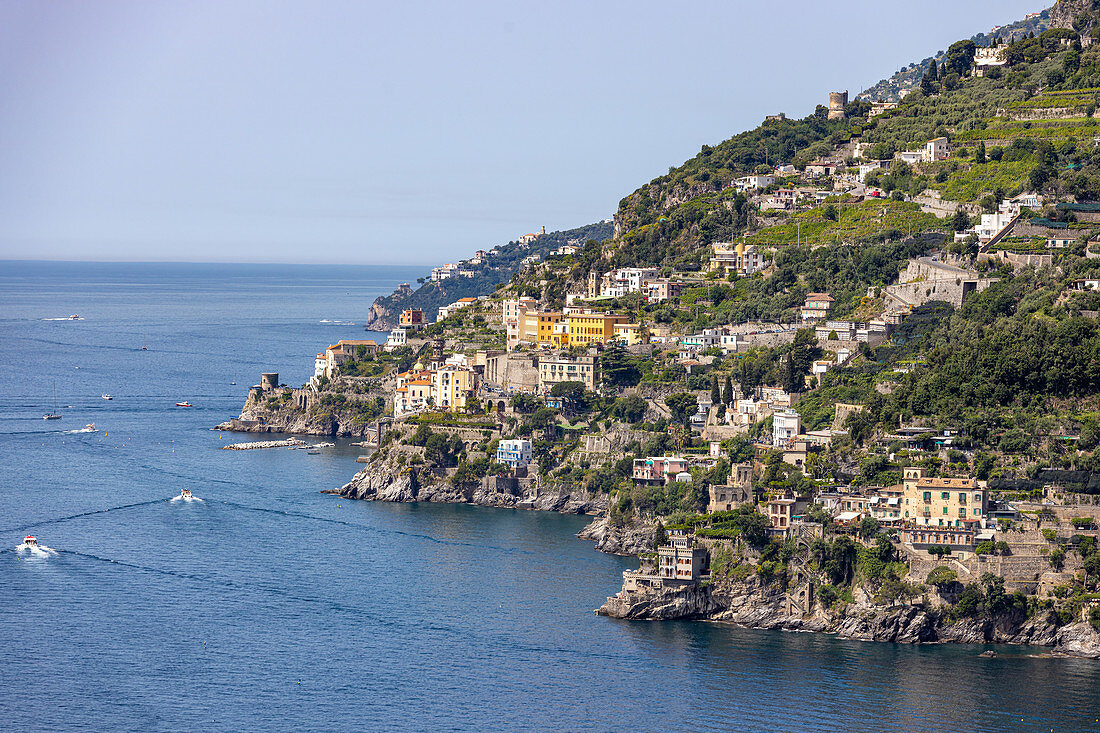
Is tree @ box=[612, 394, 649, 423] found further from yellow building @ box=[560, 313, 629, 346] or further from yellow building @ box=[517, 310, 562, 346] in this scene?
yellow building @ box=[517, 310, 562, 346]

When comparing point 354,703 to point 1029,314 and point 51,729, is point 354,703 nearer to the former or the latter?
point 51,729

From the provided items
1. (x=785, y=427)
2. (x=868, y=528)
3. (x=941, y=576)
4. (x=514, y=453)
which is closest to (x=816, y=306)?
(x=785, y=427)

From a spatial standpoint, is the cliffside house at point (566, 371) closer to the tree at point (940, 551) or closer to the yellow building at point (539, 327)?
the yellow building at point (539, 327)

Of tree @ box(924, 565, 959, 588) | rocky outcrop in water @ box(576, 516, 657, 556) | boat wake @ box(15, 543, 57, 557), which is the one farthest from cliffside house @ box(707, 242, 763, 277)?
boat wake @ box(15, 543, 57, 557)

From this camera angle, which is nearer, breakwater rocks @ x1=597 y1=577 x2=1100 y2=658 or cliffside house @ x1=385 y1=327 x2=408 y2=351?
breakwater rocks @ x1=597 y1=577 x2=1100 y2=658

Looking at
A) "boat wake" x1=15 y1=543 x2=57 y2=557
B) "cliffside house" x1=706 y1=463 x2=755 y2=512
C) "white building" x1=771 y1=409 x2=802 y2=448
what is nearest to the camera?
"cliffside house" x1=706 y1=463 x2=755 y2=512

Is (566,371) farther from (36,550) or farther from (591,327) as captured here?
(36,550)

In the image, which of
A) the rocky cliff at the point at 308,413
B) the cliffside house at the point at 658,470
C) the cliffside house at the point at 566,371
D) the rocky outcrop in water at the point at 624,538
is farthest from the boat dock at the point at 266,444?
the rocky outcrop in water at the point at 624,538
